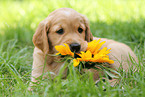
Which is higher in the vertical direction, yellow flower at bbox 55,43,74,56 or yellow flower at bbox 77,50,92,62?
yellow flower at bbox 55,43,74,56

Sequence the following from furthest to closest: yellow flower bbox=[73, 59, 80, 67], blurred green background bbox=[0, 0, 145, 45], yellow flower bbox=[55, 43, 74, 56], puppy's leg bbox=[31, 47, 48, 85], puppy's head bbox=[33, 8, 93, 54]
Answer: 1. blurred green background bbox=[0, 0, 145, 45]
2. puppy's leg bbox=[31, 47, 48, 85]
3. puppy's head bbox=[33, 8, 93, 54]
4. yellow flower bbox=[55, 43, 74, 56]
5. yellow flower bbox=[73, 59, 80, 67]

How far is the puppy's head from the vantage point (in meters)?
3.43

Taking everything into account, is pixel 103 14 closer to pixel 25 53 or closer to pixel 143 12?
pixel 143 12

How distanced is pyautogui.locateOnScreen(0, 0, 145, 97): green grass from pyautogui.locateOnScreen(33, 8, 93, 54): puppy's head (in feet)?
1.80

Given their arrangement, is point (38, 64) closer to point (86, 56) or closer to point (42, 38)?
point (42, 38)

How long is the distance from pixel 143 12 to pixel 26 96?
190 inches

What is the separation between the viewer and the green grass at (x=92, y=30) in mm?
2732

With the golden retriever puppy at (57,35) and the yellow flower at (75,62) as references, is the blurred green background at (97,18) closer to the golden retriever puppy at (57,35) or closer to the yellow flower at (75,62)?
the golden retriever puppy at (57,35)

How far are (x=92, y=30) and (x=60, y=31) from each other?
2244mm

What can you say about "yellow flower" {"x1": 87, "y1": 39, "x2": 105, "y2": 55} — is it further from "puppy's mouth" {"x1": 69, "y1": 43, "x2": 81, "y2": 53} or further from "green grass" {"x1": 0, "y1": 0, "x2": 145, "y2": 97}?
"green grass" {"x1": 0, "y1": 0, "x2": 145, "y2": 97}

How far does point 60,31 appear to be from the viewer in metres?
3.50

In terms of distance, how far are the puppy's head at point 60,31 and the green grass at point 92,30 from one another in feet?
1.80

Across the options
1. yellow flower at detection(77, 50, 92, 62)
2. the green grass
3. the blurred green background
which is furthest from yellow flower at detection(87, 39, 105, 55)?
the blurred green background

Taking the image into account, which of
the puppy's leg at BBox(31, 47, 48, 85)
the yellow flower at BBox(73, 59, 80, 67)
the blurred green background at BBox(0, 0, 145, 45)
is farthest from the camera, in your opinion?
the blurred green background at BBox(0, 0, 145, 45)
